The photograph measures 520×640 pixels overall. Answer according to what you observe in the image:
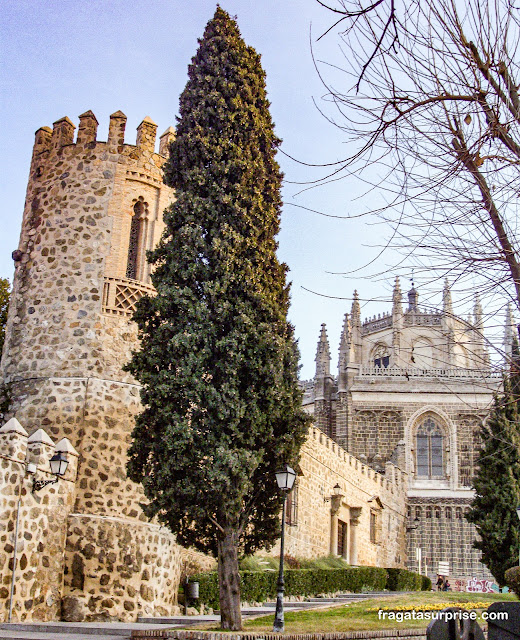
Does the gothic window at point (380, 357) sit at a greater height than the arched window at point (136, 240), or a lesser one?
greater

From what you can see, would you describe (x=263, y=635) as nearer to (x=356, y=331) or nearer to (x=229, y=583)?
(x=229, y=583)

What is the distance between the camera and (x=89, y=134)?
15.2 m

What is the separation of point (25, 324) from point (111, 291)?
5.55 ft

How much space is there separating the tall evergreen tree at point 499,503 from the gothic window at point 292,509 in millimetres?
5587

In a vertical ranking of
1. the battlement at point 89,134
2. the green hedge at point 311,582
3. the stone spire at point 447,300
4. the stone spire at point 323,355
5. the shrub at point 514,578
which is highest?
the stone spire at point 323,355

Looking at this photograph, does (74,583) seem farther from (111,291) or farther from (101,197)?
(101,197)

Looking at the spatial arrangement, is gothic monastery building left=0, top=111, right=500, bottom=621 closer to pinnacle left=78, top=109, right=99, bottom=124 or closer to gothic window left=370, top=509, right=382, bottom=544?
pinnacle left=78, top=109, right=99, bottom=124

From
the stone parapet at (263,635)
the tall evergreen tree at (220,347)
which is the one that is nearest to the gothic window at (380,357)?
the tall evergreen tree at (220,347)

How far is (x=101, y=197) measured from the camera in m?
14.8

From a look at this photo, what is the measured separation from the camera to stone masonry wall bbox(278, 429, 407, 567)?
21.9 m

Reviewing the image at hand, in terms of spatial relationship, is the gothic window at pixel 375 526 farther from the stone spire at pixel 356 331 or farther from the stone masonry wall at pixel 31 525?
the stone masonry wall at pixel 31 525

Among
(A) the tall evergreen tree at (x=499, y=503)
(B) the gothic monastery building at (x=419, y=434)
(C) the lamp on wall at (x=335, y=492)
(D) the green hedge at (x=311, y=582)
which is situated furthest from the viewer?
(B) the gothic monastery building at (x=419, y=434)

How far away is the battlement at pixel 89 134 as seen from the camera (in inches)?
599

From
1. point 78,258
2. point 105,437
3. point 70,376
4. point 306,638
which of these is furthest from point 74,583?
point 78,258
